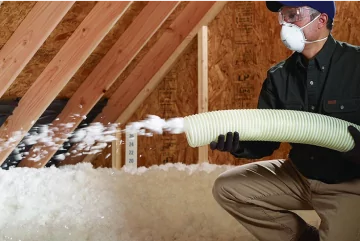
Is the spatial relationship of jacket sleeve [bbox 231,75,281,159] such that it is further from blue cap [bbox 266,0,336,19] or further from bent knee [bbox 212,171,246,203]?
blue cap [bbox 266,0,336,19]

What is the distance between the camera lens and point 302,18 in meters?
2.32

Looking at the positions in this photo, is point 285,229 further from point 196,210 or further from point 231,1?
point 231,1

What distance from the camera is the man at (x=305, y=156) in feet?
7.48

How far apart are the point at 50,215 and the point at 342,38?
2.47 meters

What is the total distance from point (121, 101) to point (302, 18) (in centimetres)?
278

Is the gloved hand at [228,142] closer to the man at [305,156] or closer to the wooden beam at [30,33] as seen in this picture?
the man at [305,156]

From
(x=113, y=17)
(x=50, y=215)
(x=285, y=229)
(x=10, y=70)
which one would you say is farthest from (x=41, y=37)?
(x=285, y=229)

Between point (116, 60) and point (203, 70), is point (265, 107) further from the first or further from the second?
point (203, 70)

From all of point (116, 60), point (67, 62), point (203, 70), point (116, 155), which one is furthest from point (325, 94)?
point (116, 155)

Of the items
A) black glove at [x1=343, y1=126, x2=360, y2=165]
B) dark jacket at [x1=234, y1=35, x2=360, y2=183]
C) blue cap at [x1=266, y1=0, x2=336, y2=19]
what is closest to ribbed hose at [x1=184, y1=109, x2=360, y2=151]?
black glove at [x1=343, y1=126, x2=360, y2=165]

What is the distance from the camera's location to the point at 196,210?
3273 millimetres

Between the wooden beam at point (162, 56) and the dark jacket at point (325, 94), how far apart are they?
2.36 metres

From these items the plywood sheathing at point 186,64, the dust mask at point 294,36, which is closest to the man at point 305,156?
the dust mask at point 294,36

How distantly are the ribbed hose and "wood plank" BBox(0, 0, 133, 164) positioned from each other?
1.37 m
